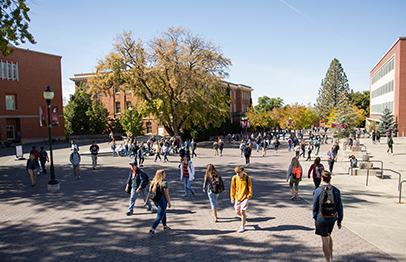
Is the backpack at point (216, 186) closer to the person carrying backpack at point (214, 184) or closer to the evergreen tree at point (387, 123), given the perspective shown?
the person carrying backpack at point (214, 184)

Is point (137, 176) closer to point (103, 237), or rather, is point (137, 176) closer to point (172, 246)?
point (103, 237)

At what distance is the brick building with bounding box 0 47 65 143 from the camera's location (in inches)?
1337

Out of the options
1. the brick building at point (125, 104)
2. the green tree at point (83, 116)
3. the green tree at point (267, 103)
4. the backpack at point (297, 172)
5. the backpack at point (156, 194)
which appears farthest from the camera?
the green tree at point (267, 103)

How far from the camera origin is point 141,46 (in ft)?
104

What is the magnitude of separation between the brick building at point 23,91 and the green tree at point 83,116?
3.50 metres

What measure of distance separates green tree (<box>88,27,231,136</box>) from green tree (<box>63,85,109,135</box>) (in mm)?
9321

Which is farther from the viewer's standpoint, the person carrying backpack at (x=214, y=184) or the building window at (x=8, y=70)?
the building window at (x=8, y=70)

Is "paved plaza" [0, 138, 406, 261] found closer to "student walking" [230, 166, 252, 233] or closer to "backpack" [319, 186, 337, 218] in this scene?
"student walking" [230, 166, 252, 233]

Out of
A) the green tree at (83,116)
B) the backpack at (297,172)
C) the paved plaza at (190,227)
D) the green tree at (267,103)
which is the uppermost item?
the green tree at (267,103)

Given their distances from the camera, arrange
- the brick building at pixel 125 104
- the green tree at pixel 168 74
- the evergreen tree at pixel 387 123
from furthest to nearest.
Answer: the brick building at pixel 125 104
the evergreen tree at pixel 387 123
the green tree at pixel 168 74

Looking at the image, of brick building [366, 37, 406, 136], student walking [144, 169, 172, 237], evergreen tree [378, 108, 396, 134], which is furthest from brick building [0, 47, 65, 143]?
brick building [366, 37, 406, 136]

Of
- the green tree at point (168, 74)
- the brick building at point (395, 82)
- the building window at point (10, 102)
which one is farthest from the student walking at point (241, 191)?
the brick building at point (395, 82)

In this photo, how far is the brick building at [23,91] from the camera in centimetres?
3397

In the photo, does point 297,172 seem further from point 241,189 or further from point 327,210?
point 327,210
